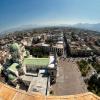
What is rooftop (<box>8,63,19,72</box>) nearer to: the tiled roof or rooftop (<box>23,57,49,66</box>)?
rooftop (<box>23,57,49,66</box>)

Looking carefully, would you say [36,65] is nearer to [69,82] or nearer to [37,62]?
[37,62]

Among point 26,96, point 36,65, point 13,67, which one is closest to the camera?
point 26,96

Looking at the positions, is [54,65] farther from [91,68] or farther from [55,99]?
[55,99]

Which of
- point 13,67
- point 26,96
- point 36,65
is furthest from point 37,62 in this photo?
point 26,96

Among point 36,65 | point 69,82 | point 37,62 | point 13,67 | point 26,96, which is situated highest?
point 26,96

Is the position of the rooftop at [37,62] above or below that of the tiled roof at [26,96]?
below

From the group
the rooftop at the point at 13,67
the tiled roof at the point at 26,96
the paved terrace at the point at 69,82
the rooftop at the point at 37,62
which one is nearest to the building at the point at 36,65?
the rooftop at the point at 37,62

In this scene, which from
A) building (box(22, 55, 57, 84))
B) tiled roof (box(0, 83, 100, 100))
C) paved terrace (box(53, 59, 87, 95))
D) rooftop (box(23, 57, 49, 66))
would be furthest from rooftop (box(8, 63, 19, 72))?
tiled roof (box(0, 83, 100, 100))

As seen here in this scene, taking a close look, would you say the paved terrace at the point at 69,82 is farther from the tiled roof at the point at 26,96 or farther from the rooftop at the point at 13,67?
the tiled roof at the point at 26,96

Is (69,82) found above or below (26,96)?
below

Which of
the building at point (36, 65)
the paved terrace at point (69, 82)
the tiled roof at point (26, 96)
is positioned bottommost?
the paved terrace at point (69, 82)
